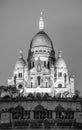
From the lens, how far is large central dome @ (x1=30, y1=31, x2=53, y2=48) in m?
116

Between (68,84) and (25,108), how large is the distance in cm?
5060

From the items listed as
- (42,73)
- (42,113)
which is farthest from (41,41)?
(42,113)

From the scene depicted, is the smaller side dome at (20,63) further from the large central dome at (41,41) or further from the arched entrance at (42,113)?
the arched entrance at (42,113)

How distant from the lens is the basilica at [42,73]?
105062 mm

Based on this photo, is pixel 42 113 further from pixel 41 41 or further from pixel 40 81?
pixel 41 41

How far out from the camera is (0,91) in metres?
91.0

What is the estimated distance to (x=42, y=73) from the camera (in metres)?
108

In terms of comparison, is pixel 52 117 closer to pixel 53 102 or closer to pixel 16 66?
pixel 53 102

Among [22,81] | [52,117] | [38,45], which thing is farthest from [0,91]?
[52,117]

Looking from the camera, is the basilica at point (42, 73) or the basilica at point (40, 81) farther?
the basilica at point (42, 73)

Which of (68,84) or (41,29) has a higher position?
(41,29)

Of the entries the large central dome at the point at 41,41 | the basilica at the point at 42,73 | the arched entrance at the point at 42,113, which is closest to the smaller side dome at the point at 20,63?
the basilica at the point at 42,73

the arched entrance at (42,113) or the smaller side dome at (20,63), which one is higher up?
the smaller side dome at (20,63)

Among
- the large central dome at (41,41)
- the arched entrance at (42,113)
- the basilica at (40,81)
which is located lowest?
the arched entrance at (42,113)
